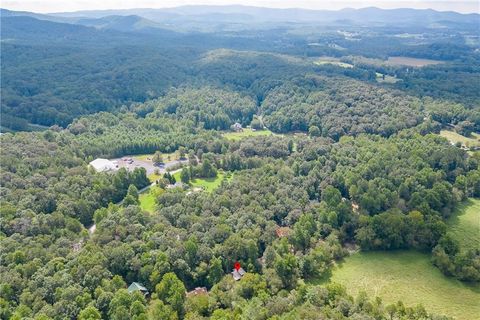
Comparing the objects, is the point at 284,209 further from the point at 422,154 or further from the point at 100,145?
the point at 100,145

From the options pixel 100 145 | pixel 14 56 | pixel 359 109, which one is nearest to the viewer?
pixel 100 145

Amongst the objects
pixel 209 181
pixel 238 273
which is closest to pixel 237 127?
pixel 209 181

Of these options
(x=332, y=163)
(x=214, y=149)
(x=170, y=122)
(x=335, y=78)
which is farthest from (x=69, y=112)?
(x=335, y=78)

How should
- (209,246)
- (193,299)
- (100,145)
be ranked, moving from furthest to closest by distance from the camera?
(100,145) → (209,246) → (193,299)

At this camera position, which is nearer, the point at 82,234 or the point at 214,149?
the point at 82,234

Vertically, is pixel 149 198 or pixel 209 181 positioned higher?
pixel 209 181

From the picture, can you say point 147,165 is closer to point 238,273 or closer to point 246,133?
point 246,133

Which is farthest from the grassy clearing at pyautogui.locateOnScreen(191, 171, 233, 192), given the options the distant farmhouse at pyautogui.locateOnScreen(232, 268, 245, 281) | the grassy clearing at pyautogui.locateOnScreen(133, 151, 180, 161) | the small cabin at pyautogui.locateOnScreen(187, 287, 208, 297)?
the small cabin at pyautogui.locateOnScreen(187, 287, 208, 297)

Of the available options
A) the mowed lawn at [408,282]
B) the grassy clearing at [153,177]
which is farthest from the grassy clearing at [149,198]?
the mowed lawn at [408,282]
